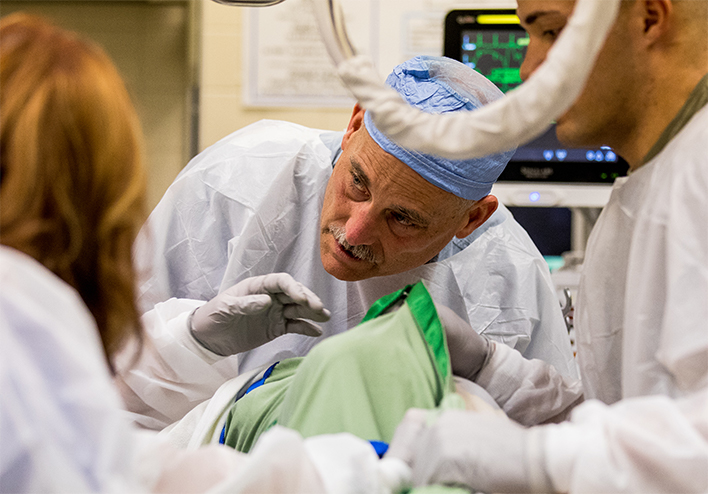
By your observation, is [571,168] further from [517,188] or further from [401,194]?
[401,194]

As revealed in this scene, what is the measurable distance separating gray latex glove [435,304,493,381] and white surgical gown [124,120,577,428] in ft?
1.31

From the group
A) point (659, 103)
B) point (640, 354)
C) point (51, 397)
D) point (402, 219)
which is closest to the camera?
point (51, 397)

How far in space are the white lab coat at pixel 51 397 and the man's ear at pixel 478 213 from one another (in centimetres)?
92

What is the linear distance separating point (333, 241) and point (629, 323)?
24.0 inches

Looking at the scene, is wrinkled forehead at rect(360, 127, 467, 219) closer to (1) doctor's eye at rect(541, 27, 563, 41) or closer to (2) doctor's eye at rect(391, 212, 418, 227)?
(2) doctor's eye at rect(391, 212, 418, 227)

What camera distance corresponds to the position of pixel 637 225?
827 mm

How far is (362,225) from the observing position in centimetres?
124

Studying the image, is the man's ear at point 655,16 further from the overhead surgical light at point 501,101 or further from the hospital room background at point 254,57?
the hospital room background at point 254,57

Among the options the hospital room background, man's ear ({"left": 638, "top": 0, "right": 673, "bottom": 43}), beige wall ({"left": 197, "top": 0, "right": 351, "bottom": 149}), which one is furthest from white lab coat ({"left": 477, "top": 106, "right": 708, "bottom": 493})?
beige wall ({"left": 197, "top": 0, "right": 351, "bottom": 149})

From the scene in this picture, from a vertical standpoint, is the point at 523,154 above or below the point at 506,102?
below

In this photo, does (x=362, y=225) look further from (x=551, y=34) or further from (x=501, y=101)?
(x=501, y=101)

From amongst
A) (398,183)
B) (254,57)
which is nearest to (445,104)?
(398,183)

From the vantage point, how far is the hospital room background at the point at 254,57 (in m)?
2.39

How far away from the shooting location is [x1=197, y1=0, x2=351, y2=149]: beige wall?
2410mm
